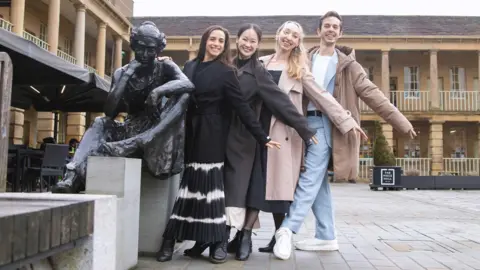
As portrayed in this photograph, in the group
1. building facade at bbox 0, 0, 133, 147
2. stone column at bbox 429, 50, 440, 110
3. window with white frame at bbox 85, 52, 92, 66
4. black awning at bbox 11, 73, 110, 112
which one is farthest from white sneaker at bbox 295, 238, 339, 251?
stone column at bbox 429, 50, 440, 110

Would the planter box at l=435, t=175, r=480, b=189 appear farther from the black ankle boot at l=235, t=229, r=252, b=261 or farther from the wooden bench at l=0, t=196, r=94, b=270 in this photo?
the wooden bench at l=0, t=196, r=94, b=270

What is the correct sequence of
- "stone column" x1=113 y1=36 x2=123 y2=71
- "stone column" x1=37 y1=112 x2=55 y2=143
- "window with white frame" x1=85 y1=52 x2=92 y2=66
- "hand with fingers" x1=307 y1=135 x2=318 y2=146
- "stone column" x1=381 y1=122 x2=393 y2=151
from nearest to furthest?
"hand with fingers" x1=307 y1=135 x2=318 y2=146
"stone column" x1=37 y1=112 x2=55 y2=143
"stone column" x1=113 y1=36 x2=123 y2=71
"window with white frame" x1=85 y1=52 x2=92 y2=66
"stone column" x1=381 y1=122 x2=393 y2=151

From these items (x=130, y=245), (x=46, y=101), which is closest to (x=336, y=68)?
(x=130, y=245)

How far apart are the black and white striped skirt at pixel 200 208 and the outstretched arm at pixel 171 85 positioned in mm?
590

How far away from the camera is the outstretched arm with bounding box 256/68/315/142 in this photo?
389cm

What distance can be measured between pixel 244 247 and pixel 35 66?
498 cm

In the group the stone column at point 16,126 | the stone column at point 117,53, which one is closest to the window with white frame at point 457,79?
the stone column at point 117,53

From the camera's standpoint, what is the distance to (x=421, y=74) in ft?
104

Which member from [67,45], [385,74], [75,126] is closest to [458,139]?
[385,74]

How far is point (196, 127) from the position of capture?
377 centimetres

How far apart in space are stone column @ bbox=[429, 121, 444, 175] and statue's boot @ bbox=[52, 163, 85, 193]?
91.7 feet

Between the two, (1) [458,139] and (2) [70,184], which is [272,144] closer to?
(2) [70,184]

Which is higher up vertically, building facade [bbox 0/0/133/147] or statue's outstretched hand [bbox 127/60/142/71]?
building facade [bbox 0/0/133/147]

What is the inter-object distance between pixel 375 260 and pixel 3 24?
50.5 feet
